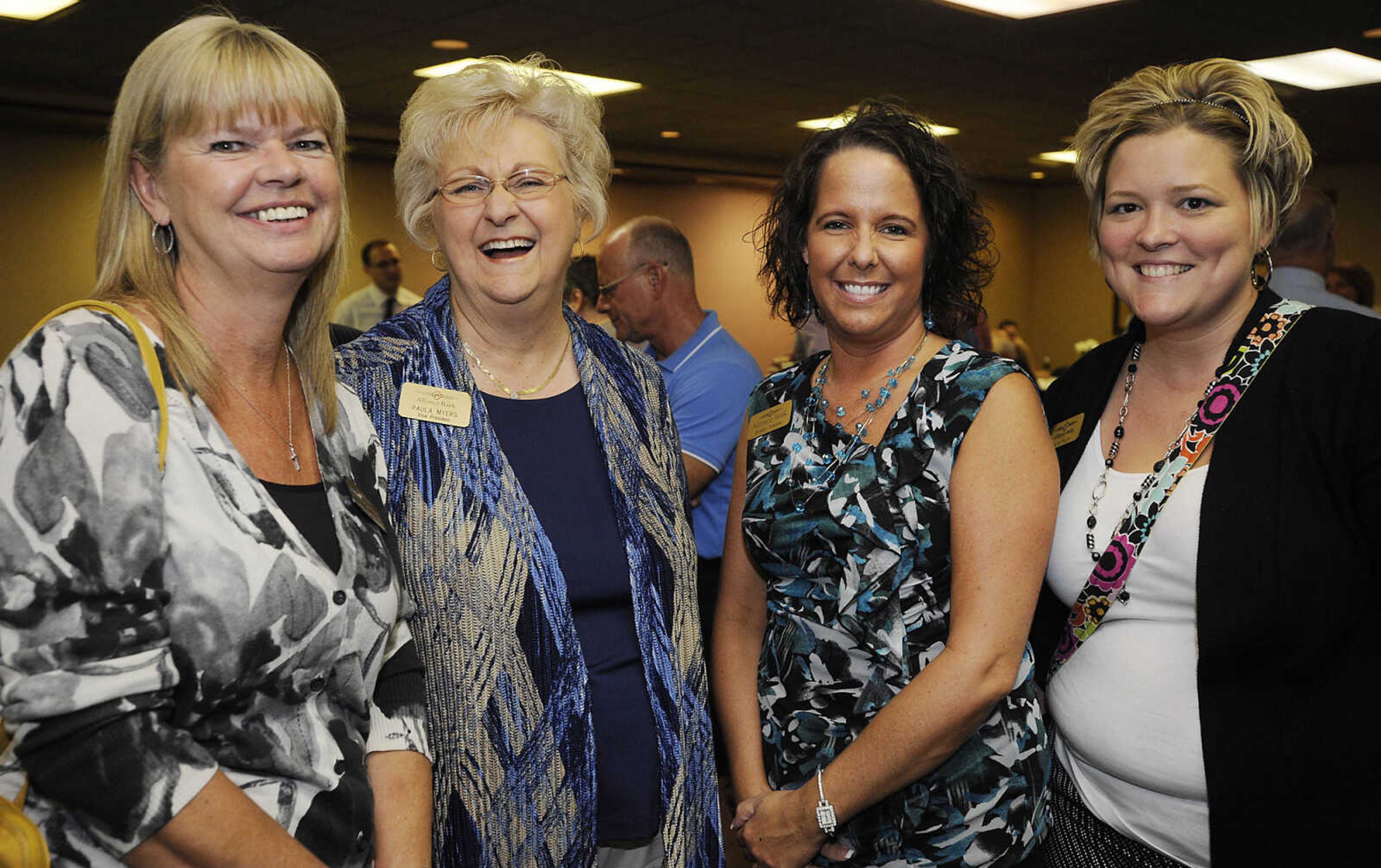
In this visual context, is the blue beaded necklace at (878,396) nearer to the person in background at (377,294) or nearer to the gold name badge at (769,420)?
the gold name badge at (769,420)

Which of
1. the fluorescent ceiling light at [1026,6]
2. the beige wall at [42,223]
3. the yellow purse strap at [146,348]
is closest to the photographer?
the yellow purse strap at [146,348]

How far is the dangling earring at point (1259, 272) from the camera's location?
1.67 m

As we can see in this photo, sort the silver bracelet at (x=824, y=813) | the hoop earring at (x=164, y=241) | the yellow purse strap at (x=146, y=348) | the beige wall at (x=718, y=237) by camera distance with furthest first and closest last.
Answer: the beige wall at (x=718, y=237) < the silver bracelet at (x=824, y=813) < the hoop earring at (x=164, y=241) < the yellow purse strap at (x=146, y=348)

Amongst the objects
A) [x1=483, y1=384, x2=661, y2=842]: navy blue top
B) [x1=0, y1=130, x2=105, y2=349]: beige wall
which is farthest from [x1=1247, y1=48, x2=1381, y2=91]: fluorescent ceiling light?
[x1=0, y1=130, x2=105, y2=349]: beige wall

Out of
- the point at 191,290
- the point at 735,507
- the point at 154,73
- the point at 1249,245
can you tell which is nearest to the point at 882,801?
the point at 735,507

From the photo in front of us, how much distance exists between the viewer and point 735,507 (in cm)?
181

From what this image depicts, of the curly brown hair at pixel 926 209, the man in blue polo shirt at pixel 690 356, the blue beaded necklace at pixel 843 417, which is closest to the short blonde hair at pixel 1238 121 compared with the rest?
the curly brown hair at pixel 926 209

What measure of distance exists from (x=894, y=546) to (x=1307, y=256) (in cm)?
332

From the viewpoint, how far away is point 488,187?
1.74m

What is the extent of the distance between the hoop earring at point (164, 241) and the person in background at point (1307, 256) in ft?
12.7

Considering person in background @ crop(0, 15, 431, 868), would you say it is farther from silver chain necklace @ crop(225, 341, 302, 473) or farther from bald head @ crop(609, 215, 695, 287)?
bald head @ crop(609, 215, 695, 287)

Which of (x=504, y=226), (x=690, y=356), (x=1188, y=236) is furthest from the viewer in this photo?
(x=690, y=356)

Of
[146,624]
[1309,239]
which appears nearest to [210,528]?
[146,624]

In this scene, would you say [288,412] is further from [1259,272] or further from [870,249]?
[1259,272]
